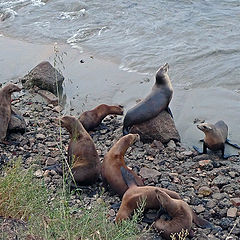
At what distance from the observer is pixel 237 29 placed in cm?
1322

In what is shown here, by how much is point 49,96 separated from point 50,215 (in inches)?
234

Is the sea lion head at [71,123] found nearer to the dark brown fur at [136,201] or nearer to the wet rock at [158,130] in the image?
the wet rock at [158,130]

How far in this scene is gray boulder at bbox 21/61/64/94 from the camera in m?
9.70

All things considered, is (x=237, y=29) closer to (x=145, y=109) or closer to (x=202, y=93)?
(x=202, y=93)

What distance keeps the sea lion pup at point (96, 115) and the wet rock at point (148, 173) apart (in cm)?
192

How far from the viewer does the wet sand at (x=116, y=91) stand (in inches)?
341

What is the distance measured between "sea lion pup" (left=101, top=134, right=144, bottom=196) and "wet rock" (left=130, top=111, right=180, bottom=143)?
1078mm

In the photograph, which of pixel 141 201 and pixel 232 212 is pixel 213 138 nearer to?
pixel 232 212

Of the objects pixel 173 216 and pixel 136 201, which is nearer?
pixel 173 216

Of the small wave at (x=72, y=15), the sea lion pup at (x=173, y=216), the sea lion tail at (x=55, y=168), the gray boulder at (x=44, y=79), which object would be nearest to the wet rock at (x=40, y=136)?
the sea lion tail at (x=55, y=168)

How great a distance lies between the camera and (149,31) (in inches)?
538

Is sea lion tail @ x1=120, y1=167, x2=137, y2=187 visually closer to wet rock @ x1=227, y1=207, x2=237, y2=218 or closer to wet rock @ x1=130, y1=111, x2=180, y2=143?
wet rock @ x1=227, y1=207, x2=237, y2=218

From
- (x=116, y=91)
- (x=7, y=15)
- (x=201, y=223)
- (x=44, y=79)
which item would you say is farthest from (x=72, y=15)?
(x=201, y=223)

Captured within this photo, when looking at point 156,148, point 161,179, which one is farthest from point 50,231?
point 156,148
